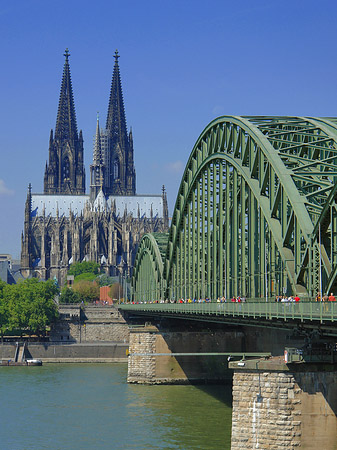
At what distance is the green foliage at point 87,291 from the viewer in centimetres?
18950

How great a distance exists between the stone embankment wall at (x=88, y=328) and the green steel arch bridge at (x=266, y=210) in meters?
48.1

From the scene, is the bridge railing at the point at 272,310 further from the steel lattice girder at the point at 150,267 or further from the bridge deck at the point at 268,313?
the steel lattice girder at the point at 150,267

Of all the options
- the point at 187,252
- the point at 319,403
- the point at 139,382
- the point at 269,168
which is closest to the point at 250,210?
the point at 269,168

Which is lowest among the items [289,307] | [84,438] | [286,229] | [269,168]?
[84,438]

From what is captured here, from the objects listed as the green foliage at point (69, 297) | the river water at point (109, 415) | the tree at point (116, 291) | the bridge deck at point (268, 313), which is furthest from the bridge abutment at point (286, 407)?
the tree at point (116, 291)

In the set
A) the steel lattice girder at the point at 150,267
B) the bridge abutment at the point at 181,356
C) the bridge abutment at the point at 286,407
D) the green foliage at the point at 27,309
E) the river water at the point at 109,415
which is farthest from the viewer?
the green foliage at the point at 27,309

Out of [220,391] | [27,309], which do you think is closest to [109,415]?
[220,391]

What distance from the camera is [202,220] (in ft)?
239

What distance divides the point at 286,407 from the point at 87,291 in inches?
6023

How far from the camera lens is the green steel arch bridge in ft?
138

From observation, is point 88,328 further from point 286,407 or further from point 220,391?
point 286,407

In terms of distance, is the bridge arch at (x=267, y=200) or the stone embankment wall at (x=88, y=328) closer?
the bridge arch at (x=267, y=200)

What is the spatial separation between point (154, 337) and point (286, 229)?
140 feet

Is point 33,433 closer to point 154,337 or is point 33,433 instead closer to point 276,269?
point 276,269
